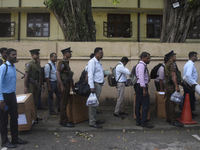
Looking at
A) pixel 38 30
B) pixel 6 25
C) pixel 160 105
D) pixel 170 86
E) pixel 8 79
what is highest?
pixel 6 25

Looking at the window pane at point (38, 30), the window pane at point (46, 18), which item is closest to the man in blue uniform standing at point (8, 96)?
the window pane at point (38, 30)

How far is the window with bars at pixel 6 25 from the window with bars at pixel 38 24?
52.8 inches

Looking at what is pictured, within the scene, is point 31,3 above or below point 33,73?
above

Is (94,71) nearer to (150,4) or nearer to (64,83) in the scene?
(64,83)

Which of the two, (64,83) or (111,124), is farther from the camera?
(111,124)

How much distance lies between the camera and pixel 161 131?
4840mm

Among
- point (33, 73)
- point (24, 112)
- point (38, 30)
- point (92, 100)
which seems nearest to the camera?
point (24, 112)

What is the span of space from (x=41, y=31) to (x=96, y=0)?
4859 millimetres

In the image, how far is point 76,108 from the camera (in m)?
5.11

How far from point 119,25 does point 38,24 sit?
6359mm

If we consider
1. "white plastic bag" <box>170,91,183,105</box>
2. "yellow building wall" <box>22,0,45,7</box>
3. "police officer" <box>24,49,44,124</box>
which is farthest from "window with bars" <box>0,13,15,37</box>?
"white plastic bag" <box>170,91,183,105</box>

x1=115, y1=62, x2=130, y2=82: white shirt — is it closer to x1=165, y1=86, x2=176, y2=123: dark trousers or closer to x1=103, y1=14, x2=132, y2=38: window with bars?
x1=165, y1=86, x2=176, y2=123: dark trousers

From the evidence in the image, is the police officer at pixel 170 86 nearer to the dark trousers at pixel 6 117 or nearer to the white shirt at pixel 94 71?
the white shirt at pixel 94 71

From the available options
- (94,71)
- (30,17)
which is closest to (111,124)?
(94,71)
